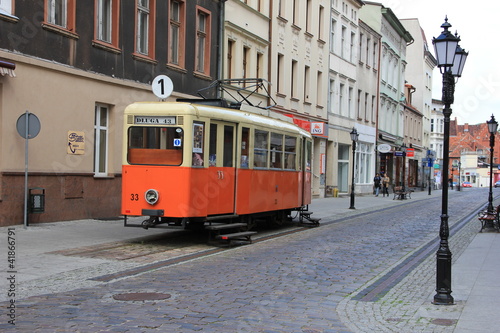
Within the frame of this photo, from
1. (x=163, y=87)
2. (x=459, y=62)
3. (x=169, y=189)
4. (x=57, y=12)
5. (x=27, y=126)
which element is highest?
(x=57, y=12)

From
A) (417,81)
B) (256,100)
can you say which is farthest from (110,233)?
(417,81)

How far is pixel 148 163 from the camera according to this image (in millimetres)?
13438

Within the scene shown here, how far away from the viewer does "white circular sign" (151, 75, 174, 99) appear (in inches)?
667

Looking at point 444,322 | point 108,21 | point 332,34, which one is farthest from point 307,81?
point 444,322

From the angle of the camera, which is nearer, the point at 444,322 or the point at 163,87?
the point at 444,322

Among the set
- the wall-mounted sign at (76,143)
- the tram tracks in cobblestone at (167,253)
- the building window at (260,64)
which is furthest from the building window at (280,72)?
the tram tracks in cobblestone at (167,253)

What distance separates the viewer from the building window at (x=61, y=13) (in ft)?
56.2

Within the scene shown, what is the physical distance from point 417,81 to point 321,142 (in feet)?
131

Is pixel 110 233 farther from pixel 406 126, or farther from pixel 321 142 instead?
pixel 406 126

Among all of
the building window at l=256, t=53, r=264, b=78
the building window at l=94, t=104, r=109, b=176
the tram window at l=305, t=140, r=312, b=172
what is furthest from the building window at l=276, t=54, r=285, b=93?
the building window at l=94, t=104, r=109, b=176

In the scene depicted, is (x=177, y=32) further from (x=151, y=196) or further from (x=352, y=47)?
(x=352, y=47)

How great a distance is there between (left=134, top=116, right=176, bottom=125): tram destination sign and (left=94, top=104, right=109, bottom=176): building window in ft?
20.6

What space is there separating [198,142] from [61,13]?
7.05 metres

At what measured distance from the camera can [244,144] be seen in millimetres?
14891
